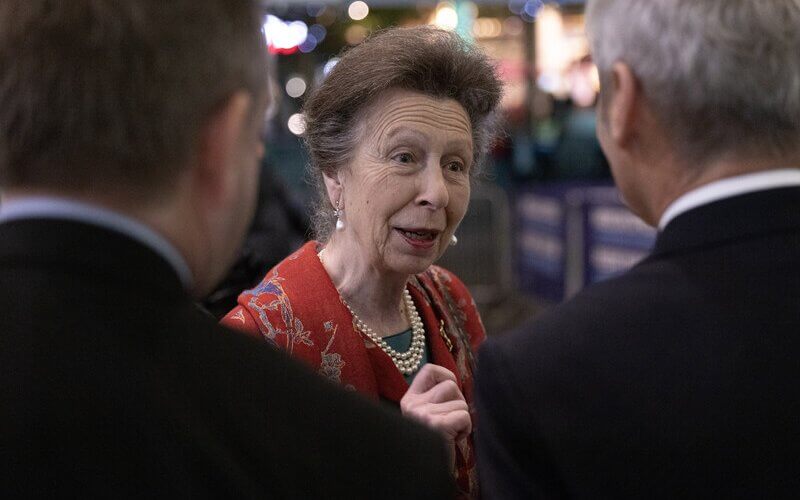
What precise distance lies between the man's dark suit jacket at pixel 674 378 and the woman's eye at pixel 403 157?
107 centimetres

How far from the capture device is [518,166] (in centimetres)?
1517

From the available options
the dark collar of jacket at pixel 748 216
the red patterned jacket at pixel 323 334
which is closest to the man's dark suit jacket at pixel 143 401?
the dark collar of jacket at pixel 748 216

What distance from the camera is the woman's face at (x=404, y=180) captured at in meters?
2.27

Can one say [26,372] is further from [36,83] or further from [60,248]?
[36,83]

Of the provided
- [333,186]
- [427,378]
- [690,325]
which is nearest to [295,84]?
[333,186]

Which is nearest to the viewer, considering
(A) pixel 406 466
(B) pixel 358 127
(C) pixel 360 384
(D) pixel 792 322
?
(A) pixel 406 466

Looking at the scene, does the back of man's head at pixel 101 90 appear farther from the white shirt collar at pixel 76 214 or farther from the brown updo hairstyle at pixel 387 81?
the brown updo hairstyle at pixel 387 81

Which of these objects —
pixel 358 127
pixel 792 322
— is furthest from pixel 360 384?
pixel 792 322

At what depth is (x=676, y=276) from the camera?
4.11 ft

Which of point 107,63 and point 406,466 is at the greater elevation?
point 107,63

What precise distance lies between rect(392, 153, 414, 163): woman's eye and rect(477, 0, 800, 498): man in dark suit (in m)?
1.04

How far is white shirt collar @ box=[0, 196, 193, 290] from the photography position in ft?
3.11

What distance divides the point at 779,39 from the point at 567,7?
1487cm

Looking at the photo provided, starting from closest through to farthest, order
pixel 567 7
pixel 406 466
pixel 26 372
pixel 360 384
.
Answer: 1. pixel 26 372
2. pixel 406 466
3. pixel 360 384
4. pixel 567 7
